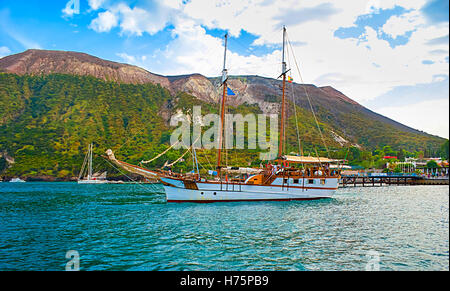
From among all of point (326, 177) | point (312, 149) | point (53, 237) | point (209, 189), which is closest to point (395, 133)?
point (312, 149)

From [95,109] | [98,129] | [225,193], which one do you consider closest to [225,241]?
[225,193]

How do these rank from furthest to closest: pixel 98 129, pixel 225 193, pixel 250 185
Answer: pixel 98 129, pixel 250 185, pixel 225 193

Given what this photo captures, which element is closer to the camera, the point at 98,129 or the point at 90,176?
the point at 90,176

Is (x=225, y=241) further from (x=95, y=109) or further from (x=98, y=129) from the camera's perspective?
(x=95, y=109)

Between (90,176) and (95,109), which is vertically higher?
(95,109)

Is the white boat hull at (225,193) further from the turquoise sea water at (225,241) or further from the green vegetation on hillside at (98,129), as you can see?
the green vegetation on hillside at (98,129)

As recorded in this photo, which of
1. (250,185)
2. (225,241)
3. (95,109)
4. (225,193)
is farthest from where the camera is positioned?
(95,109)

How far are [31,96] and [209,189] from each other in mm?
151027

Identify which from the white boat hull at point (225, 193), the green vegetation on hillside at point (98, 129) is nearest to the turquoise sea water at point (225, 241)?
the white boat hull at point (225, 193)

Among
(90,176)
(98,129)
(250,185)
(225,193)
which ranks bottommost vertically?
(90,176)

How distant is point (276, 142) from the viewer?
11656cm

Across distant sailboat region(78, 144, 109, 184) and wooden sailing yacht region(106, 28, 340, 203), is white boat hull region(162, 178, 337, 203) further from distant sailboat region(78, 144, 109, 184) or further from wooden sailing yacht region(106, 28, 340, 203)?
distant sailboat region(78, 144, 109, 184)
